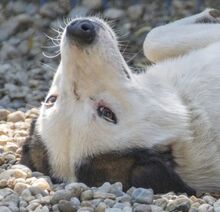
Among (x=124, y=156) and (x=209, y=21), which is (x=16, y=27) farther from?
(x=124, y=156)

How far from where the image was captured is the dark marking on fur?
17.1 ft

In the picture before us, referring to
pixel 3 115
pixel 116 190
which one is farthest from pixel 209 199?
pixel 3 115

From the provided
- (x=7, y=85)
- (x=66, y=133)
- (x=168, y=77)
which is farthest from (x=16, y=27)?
(x=66, y=133)

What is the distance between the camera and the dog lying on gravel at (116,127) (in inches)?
207

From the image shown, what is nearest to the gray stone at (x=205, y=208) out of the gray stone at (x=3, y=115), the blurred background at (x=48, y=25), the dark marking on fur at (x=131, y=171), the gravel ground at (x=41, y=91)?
the gravel ground at (x=41, y=91)

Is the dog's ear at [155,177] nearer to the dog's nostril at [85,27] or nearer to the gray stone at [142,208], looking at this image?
the gray stone at [142,208]

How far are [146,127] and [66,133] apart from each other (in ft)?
1.42

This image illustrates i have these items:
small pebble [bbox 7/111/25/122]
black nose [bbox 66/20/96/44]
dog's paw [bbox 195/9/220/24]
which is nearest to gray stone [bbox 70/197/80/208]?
black nose [bbox 66/20/96/44]

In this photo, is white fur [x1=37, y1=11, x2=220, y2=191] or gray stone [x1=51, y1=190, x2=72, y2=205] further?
white fur [x1=37, y1=11, x2=220, y2=191]

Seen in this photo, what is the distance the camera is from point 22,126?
22.8ft

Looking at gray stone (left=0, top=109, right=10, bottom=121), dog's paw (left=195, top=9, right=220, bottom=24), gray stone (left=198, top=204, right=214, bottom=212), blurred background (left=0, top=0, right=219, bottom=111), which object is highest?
blurred background (left=0, top=0, right=219, bottom=111)

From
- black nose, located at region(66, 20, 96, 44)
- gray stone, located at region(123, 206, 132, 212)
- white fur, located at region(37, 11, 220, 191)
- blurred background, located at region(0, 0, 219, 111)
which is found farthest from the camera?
blurred background, located at region(0, 0, 219, 111)

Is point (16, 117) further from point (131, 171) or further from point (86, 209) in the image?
point (86, 209)

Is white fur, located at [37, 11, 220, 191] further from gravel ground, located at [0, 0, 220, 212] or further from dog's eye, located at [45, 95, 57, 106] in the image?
gravel ground, located at [0, 0, 220, 212]
